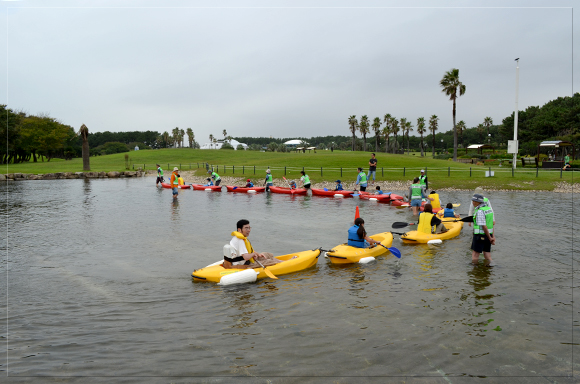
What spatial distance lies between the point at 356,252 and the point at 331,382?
6021mm

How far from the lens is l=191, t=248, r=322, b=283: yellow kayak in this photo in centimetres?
966

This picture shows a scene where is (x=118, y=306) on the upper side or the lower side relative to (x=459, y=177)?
lower

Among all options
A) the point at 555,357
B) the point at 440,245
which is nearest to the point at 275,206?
the point at 440,245

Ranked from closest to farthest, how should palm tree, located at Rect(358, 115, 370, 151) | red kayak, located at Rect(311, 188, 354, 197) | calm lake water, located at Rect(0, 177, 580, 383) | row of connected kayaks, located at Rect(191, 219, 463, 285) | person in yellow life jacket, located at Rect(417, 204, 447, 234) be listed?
calm lake water, located at Rect(0, 177, 580, 383), row of connected kayaks, located at Rect(191, 219, 463, 285), person in yellow life jacket, located at Rect(417, 204, 447, 234), red kayak, located at Rect(311, 188, 354, 197), palm tree, located at Rect(358, 115, 370, 151)

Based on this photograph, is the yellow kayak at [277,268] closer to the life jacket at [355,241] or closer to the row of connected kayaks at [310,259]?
the row of connected kayaks at [310,259]

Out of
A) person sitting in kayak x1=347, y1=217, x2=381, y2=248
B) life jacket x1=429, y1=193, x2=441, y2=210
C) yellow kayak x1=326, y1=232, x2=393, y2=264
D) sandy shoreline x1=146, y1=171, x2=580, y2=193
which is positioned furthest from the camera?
sandy shoreline x1=146, y1=171, x2=580, y2=193

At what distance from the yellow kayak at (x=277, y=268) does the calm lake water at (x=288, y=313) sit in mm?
243

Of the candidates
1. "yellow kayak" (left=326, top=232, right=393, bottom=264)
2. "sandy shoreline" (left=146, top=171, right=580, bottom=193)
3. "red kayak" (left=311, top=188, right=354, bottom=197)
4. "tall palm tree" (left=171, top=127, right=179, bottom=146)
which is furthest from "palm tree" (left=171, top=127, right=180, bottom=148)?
"yellow kayak" (left=326, top=232, right=393, bottom=264)

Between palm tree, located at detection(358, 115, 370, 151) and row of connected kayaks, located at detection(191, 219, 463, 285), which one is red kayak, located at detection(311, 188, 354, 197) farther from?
palm tree, located at detection(358, 115, 370, 151)

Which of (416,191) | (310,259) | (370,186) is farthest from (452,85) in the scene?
(310,259)

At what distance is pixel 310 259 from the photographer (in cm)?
1087

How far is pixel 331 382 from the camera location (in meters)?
5.52

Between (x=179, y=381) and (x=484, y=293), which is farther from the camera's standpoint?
(x=484, y=293)

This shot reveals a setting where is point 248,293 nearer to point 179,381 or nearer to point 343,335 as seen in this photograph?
point 343,335
